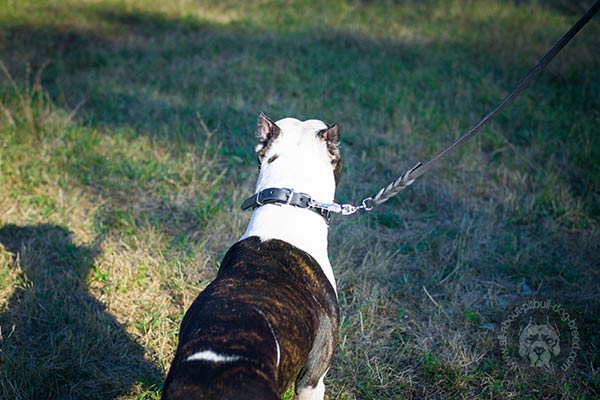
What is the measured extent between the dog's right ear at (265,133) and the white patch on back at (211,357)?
1.39 metres

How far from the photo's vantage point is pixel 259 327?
2244 mm

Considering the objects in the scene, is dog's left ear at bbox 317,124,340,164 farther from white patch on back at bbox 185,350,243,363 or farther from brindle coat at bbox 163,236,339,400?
white patch on back at bbox 185,350,243,363

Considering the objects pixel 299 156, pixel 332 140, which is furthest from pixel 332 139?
pixel 299 156

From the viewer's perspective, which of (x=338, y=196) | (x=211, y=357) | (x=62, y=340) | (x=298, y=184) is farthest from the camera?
(x=338, y=196)

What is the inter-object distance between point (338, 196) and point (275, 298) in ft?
10.7

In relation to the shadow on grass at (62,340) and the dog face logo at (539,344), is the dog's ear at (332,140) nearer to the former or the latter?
the shadow on grass at (62,340)

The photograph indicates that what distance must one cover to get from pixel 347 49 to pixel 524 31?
10.6 feet

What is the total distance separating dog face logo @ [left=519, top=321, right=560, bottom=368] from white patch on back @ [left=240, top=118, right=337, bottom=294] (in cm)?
185

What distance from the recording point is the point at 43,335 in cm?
371

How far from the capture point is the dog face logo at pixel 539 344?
3773 millimetres

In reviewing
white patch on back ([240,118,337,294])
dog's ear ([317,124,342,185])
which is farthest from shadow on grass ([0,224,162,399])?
dog's ear ([317,124,342,185])

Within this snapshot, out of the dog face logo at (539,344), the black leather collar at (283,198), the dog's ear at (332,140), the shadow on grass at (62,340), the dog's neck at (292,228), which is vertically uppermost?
the dog's ear at (332,140)

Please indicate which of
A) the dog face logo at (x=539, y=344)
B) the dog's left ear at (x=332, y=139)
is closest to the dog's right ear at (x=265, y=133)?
the dog's left ear at (x=332, y=139)

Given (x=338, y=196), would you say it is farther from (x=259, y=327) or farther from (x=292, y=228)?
(x=259, y=327)
